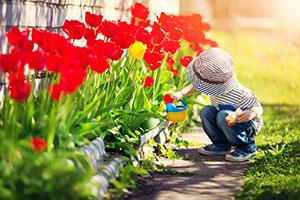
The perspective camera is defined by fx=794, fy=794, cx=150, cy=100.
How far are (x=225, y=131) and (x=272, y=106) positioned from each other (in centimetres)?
467

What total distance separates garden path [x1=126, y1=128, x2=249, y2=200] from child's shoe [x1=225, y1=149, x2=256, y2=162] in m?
0.06

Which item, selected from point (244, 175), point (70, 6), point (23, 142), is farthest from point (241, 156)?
point (23, 142)

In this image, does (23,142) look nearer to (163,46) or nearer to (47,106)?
(47,106)

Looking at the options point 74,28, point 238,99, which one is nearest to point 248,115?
point 238,99

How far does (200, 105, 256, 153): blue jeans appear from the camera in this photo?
7098mm

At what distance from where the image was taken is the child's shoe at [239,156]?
711cm

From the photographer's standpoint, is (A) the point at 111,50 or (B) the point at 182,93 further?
(B) the point at 182,93

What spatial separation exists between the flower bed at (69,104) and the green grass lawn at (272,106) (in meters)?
1.05

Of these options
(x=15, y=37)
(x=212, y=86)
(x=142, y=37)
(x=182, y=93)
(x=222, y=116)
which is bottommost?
(x=222, y=116)

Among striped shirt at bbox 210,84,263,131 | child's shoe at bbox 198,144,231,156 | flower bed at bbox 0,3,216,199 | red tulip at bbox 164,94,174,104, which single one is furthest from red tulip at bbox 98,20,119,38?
child's shoe at bbox 198,144,231,156

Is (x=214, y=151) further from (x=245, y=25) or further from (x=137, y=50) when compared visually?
(x=245, y=25)

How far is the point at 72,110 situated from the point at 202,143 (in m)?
2.91

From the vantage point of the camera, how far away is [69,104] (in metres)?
5.34

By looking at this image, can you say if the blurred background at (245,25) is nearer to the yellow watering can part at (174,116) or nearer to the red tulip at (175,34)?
the red tulip at (175,34)
